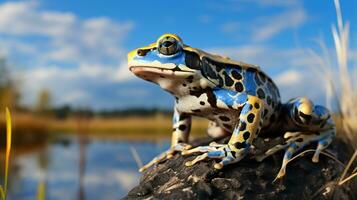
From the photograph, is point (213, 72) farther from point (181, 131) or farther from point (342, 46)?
point (342, 46)

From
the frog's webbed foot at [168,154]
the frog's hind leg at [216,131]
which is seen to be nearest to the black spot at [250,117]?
the frog's webbed foot at [168,154]

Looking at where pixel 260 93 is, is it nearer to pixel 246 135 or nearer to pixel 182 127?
pixel 246 135

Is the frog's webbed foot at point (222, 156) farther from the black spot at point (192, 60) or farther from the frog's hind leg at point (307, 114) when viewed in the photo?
the frog's hind leg at point (307, 114)

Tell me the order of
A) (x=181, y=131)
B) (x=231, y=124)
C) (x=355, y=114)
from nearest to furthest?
(x=231, y=124) → (x=181, y=131) → (x=355, y=114)

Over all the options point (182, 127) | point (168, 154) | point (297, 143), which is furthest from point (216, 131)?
point (297, 143)

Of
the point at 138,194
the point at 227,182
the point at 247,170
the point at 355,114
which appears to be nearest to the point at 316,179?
the point at 247,170

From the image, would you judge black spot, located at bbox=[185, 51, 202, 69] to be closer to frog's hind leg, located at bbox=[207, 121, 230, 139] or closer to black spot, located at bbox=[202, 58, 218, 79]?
black spot, located at bbox=[202, 58, 218, 79]

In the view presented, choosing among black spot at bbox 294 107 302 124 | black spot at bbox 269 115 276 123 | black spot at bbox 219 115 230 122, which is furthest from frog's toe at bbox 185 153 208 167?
black spot at bbox 294 107 302 124
